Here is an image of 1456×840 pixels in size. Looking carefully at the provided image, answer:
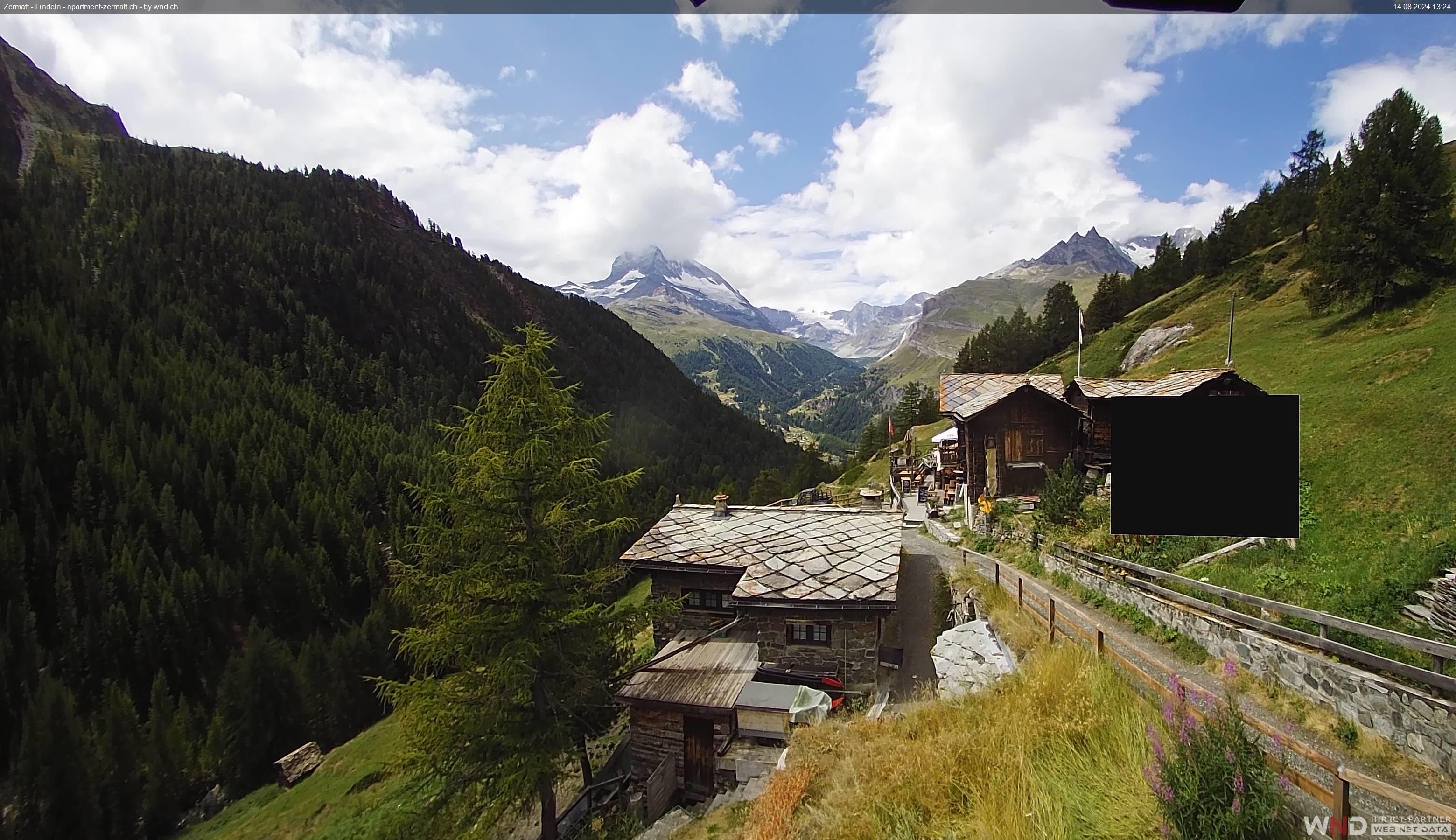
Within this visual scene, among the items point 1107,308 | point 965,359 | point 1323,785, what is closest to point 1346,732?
point 1323,785

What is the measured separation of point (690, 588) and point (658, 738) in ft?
16.2

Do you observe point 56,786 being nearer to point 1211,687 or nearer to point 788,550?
point 788,550

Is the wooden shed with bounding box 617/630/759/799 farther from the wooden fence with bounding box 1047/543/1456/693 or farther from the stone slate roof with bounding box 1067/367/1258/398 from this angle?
the stone slate roof with bounding box 1067/367/1258/398

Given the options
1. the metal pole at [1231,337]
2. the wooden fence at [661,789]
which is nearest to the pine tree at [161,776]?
the wooden fence at [661,789]

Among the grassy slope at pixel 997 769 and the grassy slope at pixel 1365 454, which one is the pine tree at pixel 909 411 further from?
the grassy slope at pixel 997 769

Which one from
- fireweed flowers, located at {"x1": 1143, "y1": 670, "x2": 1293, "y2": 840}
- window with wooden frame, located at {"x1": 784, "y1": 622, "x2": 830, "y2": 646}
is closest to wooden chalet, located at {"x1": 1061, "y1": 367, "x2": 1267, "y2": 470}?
window with wooden frame, located at {"x1": 784, "y1": 622, "x2": 830, "y2": 646}

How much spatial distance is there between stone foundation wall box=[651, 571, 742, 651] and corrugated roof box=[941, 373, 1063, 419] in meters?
16.3

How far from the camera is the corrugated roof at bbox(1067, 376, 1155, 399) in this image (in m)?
26.5

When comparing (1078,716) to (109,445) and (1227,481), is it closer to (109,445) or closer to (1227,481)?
(1227,481)

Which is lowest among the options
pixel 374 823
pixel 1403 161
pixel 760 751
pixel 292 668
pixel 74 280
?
pixel 292 668

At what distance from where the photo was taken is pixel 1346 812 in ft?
16.1

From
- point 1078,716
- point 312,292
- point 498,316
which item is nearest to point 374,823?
point 1078,716

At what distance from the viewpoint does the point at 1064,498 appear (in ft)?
69.4

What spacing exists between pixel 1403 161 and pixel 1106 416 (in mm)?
21046
